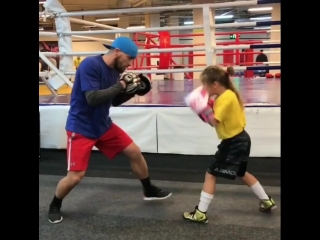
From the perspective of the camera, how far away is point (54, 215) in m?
2.72

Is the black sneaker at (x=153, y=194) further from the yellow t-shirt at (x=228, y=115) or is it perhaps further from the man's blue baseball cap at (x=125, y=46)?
the man's blue baseball cap at (x=125, y=46)

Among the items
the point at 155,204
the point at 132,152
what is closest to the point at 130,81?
the point at 132,152

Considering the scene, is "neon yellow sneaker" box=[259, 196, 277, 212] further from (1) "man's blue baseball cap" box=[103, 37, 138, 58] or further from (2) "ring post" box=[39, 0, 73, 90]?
(2) "ring post" box=[39, 0, 73, 90]

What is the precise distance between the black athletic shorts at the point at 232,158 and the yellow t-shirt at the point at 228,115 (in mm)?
48

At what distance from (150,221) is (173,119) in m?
1.44

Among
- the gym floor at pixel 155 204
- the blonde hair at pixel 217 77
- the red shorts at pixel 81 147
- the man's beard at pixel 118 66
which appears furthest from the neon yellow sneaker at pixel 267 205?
the man's beard at pixel 118 66

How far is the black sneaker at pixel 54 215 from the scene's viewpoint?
8.86 ft

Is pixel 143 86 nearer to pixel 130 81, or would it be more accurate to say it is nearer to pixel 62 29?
pixel 130 81

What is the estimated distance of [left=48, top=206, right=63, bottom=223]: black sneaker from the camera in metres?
2.70

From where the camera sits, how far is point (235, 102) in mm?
2625

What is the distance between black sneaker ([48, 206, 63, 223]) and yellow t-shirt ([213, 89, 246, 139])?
1217mm

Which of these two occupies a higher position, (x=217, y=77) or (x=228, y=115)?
(x=217, y=77)

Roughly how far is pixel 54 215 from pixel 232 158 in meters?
1.25
